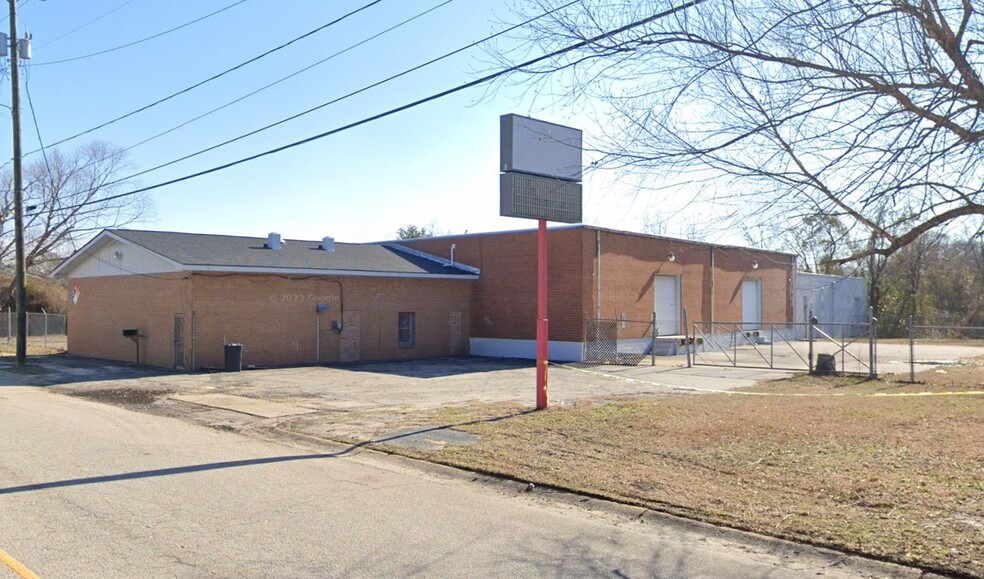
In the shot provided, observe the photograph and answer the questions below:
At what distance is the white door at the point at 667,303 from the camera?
34.9 m

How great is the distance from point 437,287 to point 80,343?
1529 centimetres

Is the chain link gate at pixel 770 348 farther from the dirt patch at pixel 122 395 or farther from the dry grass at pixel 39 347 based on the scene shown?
the dry grass at pixel 39 347

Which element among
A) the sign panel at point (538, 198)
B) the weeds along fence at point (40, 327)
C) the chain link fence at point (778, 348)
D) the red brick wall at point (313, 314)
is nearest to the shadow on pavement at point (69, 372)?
the red brick wall at point (313, 314)

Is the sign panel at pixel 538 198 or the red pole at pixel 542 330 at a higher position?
the sign panel at pixel 538 198

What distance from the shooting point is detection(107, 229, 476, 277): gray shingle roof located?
2658cm

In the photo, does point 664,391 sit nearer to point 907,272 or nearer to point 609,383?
point 609,383

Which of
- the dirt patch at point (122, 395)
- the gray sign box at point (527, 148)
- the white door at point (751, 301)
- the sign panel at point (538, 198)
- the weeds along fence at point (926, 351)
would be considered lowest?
the dirt patch at point (122, 395)

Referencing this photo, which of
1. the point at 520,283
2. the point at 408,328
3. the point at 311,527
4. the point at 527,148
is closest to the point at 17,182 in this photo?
the point at 408,328

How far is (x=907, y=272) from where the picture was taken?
8.62m

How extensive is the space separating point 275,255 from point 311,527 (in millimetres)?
23177

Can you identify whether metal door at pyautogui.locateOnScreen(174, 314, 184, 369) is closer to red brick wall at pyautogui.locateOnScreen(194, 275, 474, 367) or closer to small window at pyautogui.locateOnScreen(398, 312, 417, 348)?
red brick wall at pyautogui.locateOnScreen(194, 275, 474, 367)

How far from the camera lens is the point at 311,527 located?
23.1 feet

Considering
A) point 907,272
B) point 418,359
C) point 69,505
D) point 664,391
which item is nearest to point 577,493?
point 907,272

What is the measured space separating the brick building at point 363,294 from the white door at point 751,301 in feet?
10.6
